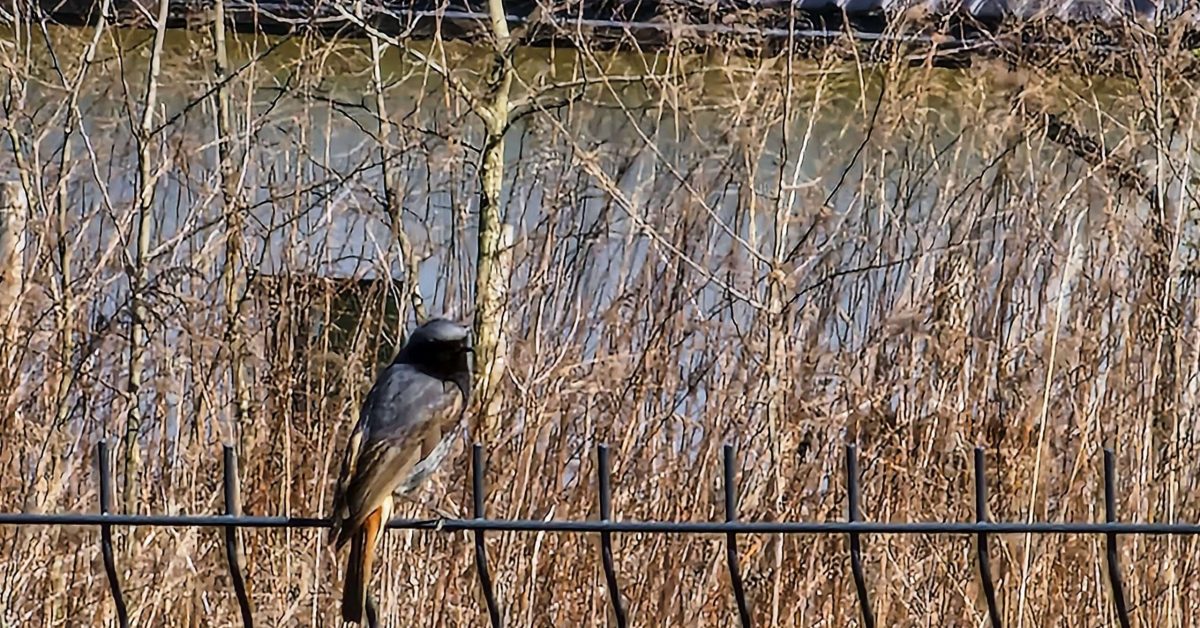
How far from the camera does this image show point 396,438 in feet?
10.4

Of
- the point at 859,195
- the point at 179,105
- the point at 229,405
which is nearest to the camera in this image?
the point at 229,405

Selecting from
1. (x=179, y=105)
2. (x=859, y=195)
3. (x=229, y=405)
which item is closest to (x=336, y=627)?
(x=229, y=405)

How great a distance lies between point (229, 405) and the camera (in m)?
4.72

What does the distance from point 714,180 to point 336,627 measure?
68.7 inches

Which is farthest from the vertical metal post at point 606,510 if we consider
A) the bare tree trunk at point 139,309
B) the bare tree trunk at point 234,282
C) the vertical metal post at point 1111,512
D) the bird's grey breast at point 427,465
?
the bare tree trunk at point 139,309

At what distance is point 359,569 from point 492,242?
2.32 meters

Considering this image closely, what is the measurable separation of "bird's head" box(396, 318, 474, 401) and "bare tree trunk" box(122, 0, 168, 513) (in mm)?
1441

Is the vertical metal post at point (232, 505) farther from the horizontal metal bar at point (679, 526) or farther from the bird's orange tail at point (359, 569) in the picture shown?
the bird's orange tail at point (359, 569)

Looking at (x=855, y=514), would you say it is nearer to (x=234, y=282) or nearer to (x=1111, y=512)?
(x=1111, y=512)

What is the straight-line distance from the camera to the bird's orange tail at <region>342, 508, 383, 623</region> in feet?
8.87

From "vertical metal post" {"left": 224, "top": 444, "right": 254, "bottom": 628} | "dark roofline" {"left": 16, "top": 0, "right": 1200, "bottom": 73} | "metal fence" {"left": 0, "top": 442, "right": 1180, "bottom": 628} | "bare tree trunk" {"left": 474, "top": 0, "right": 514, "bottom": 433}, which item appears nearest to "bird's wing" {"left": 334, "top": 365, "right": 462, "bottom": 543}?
"vertical metal post" {"left": 224, "top": 444, "right": 254, "bottom": 628}

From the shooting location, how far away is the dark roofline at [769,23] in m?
5.16

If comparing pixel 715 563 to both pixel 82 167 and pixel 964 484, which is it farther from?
pixel 82 167

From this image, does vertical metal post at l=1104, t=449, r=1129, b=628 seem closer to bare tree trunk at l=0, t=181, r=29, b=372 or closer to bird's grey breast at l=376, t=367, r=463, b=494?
bird's grey breast at l=376, t=367, r=463, b=494
